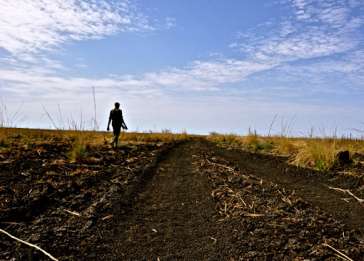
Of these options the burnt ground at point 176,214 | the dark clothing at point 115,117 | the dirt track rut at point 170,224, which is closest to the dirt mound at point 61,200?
the burnt ground at point 176,214

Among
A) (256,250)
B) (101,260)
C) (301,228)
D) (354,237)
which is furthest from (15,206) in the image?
(354,237)

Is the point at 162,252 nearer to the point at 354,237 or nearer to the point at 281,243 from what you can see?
the point at 281,243

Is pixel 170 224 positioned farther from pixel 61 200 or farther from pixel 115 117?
pixel 115 117

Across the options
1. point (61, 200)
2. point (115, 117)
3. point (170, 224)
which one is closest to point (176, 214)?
point (170, 224)

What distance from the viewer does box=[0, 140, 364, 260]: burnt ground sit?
11.8 feet

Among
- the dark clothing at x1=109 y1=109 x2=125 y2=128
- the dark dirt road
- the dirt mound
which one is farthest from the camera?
the dark clothing at x1=109 y1=109 x2=125 y2=128

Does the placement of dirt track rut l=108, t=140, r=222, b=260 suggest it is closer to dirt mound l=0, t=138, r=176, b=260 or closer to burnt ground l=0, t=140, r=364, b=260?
burnt ground l=0, t=140, r=364, b=260

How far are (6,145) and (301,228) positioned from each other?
9.60 metres

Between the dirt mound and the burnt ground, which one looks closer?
the burnt ground

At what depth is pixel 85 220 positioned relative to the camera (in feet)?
14.6

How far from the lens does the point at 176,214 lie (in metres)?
4.76

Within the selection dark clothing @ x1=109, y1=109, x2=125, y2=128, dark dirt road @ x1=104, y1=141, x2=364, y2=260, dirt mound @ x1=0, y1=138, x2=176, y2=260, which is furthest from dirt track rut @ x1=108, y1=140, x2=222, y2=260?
dark clothing @ x1=109, y1=109, x2=125, y2=128

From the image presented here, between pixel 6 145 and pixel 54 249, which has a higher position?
pixel 6 145

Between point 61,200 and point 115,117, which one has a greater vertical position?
point 115,117
